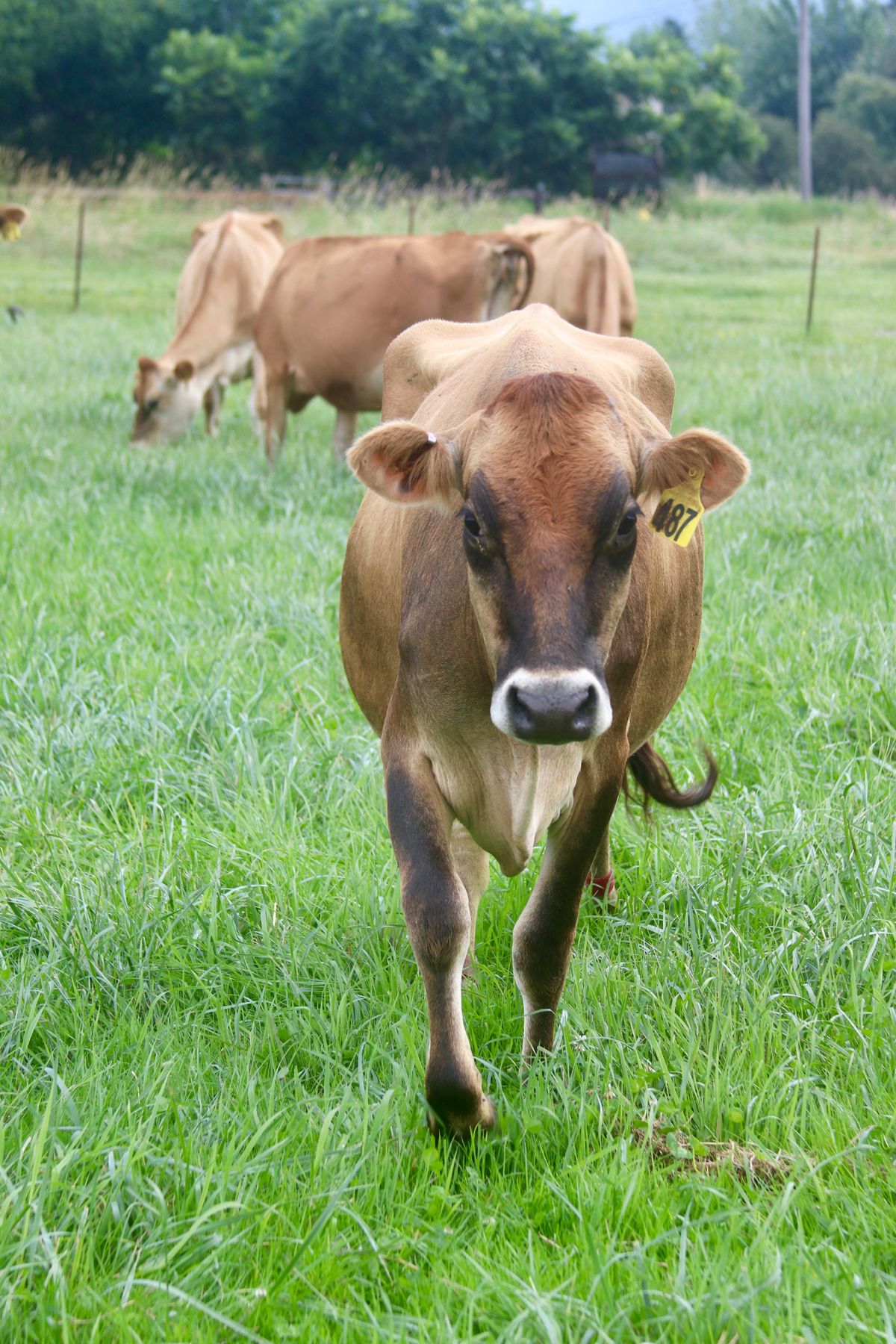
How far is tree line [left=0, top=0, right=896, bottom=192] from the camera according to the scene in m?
34.0

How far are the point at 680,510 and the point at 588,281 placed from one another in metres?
8.98

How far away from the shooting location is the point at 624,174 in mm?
35406

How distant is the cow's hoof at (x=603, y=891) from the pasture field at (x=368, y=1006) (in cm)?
8

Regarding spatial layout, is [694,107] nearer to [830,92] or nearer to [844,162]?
[844,162]

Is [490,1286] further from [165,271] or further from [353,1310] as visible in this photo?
[165,271]

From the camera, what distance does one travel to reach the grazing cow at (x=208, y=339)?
9.70 metres

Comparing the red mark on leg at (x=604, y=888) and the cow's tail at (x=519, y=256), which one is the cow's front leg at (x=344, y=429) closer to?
the cow's tail at (x=519, y=256)

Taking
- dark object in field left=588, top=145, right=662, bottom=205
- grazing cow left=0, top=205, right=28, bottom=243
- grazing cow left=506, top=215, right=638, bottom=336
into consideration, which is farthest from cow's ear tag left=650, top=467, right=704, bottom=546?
dark object in field left=588, top=145, right=662, bottom=205

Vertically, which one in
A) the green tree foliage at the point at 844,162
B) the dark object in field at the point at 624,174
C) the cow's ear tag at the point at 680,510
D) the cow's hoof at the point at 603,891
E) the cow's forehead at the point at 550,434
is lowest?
the green tree foliage at the point at 844,162

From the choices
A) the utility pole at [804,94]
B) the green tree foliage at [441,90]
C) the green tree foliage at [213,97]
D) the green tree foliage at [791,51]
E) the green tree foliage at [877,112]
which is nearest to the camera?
the green tree foliage at [213,97]

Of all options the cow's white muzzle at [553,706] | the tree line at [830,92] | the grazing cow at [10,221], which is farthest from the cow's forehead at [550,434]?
the tree line at [830,92]

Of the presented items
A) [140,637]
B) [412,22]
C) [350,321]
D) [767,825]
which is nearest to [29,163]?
[412,22]

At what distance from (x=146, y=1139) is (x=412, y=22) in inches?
1435

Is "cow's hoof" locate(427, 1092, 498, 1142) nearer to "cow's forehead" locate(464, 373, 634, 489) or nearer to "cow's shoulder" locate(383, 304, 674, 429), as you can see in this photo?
"cow's forehead" locate(464, 373, 634, 489)
